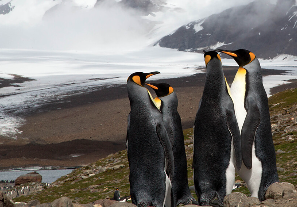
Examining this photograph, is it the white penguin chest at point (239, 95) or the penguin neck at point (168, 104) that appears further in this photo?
the penguin neck at point (168, 104)

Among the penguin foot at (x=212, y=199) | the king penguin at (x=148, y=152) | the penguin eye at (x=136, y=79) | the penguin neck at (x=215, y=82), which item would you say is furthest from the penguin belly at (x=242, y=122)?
the penguin eye at (x=136, y=79)

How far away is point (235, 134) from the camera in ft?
16.7

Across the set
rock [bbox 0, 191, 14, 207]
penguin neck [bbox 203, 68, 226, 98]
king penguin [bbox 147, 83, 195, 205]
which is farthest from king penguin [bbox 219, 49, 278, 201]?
rock [bbox 0, 191, 14, 207]

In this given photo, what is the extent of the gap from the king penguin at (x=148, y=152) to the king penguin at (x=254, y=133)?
1.12m

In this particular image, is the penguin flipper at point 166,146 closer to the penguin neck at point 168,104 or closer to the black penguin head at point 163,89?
the penguin neck at point 168,104

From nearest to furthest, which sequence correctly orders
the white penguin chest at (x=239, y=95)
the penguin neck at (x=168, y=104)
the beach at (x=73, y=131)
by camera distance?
the white penguin chest at (x=239, y=95) < the penguin neck at (x=168, y=104) < the beach at (x=73, y=131)

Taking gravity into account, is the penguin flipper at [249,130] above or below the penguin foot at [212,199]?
above

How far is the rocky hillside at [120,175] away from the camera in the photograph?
7344 mm

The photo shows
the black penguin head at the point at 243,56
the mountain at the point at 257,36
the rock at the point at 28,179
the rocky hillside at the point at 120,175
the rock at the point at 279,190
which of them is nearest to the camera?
the rock at the point at 279,190

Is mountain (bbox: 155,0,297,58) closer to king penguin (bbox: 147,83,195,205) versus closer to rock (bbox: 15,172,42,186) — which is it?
rock (bbox: 15,172,42,186)

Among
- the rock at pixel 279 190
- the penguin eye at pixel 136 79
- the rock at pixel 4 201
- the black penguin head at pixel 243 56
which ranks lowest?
the rock at pixel 279 190

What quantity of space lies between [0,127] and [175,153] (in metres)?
27.3

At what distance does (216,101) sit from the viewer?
17.0ft

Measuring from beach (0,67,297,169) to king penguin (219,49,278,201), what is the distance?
1742cm
